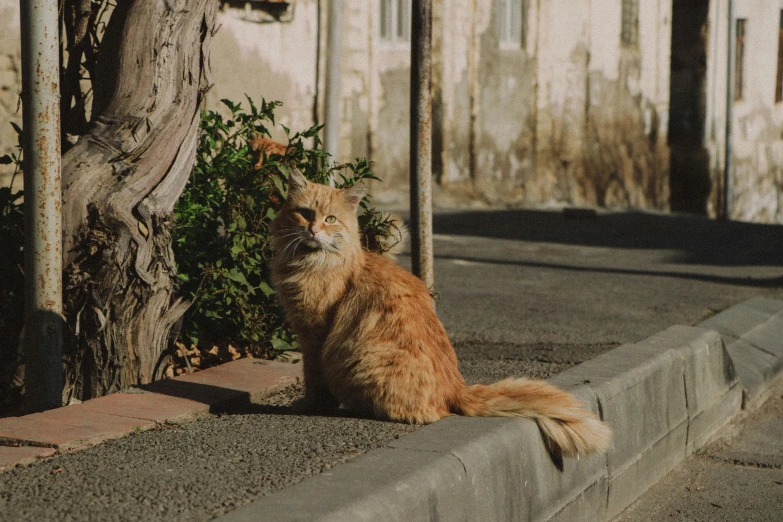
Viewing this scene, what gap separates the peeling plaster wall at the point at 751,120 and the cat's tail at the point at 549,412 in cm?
1695

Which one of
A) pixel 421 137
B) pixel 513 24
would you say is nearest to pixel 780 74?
pixel 513 24

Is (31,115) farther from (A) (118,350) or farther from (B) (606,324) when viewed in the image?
(B) (606,324)

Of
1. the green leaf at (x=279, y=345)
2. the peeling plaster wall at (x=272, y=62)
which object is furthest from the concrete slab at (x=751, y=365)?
the peeling plaster wall at (x=272, y=62)

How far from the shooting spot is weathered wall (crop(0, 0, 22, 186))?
8523 mm

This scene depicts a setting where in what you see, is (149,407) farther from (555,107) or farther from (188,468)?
(555,107)

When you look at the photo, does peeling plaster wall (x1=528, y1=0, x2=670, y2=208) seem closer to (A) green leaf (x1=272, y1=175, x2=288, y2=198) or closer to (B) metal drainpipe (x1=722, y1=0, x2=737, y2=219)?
(B) metal drainpipe (x1=722, y1=0, x2=737, y2=219)

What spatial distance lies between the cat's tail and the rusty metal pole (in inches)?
60.7

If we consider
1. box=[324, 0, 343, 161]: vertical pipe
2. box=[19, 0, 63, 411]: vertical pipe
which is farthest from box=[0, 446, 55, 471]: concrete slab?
box=[324, 0, 343, 161]: vertical pipe

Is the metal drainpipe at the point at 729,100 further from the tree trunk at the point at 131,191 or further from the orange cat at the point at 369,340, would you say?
the orange cat at the point at 369,340

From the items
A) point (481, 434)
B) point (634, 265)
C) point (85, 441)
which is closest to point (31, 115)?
point (85, 441)

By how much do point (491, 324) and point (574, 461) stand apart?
251cm

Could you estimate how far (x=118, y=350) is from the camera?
4293mm

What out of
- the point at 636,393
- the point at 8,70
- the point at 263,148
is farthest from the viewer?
the point at 8,70

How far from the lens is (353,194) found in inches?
164
